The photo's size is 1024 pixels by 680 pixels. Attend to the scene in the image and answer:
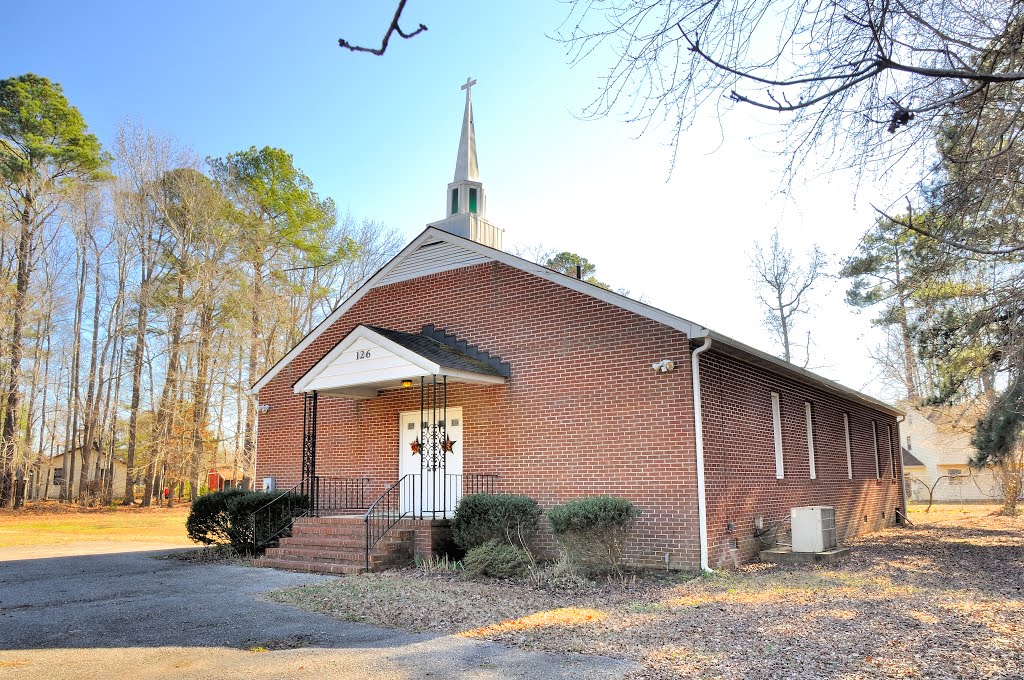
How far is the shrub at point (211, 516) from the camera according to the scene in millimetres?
13922

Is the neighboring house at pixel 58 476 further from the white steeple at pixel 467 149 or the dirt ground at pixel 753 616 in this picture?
the dirt ground at pixel 753 616

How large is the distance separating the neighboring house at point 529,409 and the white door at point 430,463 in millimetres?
38

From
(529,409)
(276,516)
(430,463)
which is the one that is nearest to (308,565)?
(276,516)

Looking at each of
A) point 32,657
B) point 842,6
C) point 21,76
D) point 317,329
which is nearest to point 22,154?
point 21,76

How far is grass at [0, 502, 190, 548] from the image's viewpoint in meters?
19.4

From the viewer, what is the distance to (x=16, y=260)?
99.6 ft

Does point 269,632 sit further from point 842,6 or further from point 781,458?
point 781,458

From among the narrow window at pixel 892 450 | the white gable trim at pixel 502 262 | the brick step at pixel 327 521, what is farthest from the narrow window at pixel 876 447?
the brick step at pixel 327 521

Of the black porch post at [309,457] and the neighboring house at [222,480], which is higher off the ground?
the black porch post at [309,457]

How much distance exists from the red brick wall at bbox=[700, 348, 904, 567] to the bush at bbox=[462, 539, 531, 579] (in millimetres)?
2871

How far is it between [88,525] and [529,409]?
63.5ft

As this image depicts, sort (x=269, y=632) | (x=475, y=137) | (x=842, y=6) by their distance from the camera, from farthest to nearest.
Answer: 1. (x=475, y=137)
2. (x=269, y=632)
3. (x=842, y=6)

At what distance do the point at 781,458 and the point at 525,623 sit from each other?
8651 millimetres

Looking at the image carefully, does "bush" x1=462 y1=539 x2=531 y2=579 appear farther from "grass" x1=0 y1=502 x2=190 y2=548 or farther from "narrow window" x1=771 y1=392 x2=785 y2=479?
"grass" x1=0 y1=502 x2=190 y2=548
